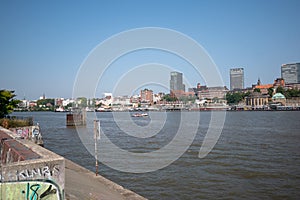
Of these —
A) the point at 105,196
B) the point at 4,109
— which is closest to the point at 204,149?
the point at 105,196

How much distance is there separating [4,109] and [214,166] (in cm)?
2931

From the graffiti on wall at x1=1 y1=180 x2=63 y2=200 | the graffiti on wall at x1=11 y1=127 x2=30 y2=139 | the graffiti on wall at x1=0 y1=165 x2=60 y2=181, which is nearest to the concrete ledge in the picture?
the graffiti on wall at x1=1 y1=180 x2=63 y2=200

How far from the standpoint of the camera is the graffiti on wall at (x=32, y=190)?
5133 millimetres

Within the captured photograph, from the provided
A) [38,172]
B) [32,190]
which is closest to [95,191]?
[32,190]

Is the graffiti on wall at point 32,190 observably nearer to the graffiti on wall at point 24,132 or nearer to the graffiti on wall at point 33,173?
the graffiti on wall at point 33,173

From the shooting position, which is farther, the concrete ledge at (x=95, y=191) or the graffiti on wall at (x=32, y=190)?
the concrete ledge at (x=95, y=191)

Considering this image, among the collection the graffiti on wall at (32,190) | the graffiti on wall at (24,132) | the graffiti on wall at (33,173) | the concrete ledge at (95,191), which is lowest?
the concrete ledge at (95,191)

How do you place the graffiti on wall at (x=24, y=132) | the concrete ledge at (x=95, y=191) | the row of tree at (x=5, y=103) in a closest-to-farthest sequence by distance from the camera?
1. the concrete ledge at (x=95, y=191)
2. the graffiti on wall at (x=24, y=132)
3. the row of tree at (x=5, y=103)

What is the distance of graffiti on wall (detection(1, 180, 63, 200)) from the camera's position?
5.13 metres

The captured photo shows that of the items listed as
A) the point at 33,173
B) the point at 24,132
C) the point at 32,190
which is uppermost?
the point at 33,173

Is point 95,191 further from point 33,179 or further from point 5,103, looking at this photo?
point 5,103

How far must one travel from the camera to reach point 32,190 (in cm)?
530

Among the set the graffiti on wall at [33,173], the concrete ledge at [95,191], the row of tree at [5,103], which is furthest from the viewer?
the row of tree at [5,103]

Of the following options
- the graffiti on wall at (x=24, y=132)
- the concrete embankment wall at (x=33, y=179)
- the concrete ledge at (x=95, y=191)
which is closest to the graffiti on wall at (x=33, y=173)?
the concrete embankment wall at (x=33, y=179)
